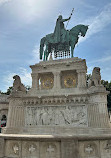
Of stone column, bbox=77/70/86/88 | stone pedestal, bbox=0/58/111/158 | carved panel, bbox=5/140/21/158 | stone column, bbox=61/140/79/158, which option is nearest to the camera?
stone column, bbox=61/140/79/158

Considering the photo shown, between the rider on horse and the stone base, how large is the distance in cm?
1226

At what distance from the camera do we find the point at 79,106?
40.9 ft

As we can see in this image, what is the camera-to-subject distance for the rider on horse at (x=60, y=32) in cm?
1679

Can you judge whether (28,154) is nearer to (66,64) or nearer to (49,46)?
(66,64)

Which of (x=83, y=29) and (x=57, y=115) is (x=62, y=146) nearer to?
(x=57, y=115)

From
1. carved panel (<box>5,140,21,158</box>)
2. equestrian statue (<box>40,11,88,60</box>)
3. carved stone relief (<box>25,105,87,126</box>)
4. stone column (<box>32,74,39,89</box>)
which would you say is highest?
equestrian statue (<box>40,11,88,60</box>)

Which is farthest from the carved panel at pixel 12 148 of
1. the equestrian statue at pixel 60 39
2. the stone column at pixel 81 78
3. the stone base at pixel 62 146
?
the equestrian statue at pixel 60 39

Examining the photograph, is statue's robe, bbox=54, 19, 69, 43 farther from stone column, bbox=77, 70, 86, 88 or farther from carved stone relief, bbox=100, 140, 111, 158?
carved stone relief, bbox=100, 140, 111, 158

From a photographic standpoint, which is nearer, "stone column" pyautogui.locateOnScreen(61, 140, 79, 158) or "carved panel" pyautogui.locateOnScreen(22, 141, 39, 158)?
"stone column" pyautogui.locateOnScreen(61, 140, 79, 158)

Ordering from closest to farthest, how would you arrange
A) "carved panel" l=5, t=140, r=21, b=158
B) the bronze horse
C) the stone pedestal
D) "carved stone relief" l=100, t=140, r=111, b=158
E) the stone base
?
1. the stone base
2. "carved stone relief" l=100, t=140, r=111, b=158
3. "carved panel" l=5, t=140, r=21, b=158
4. the stone pedestal
5. the bronze horse

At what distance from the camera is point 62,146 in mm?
7062

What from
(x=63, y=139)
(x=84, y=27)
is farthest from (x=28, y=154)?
(x=84, y=27)

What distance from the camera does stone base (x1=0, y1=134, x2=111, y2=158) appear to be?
702 centimetres

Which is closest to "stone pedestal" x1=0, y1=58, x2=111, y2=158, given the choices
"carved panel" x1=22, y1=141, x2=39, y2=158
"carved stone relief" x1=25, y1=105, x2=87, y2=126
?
"carved stone relief" x1=25, y1=105, x2=87, y2=126
